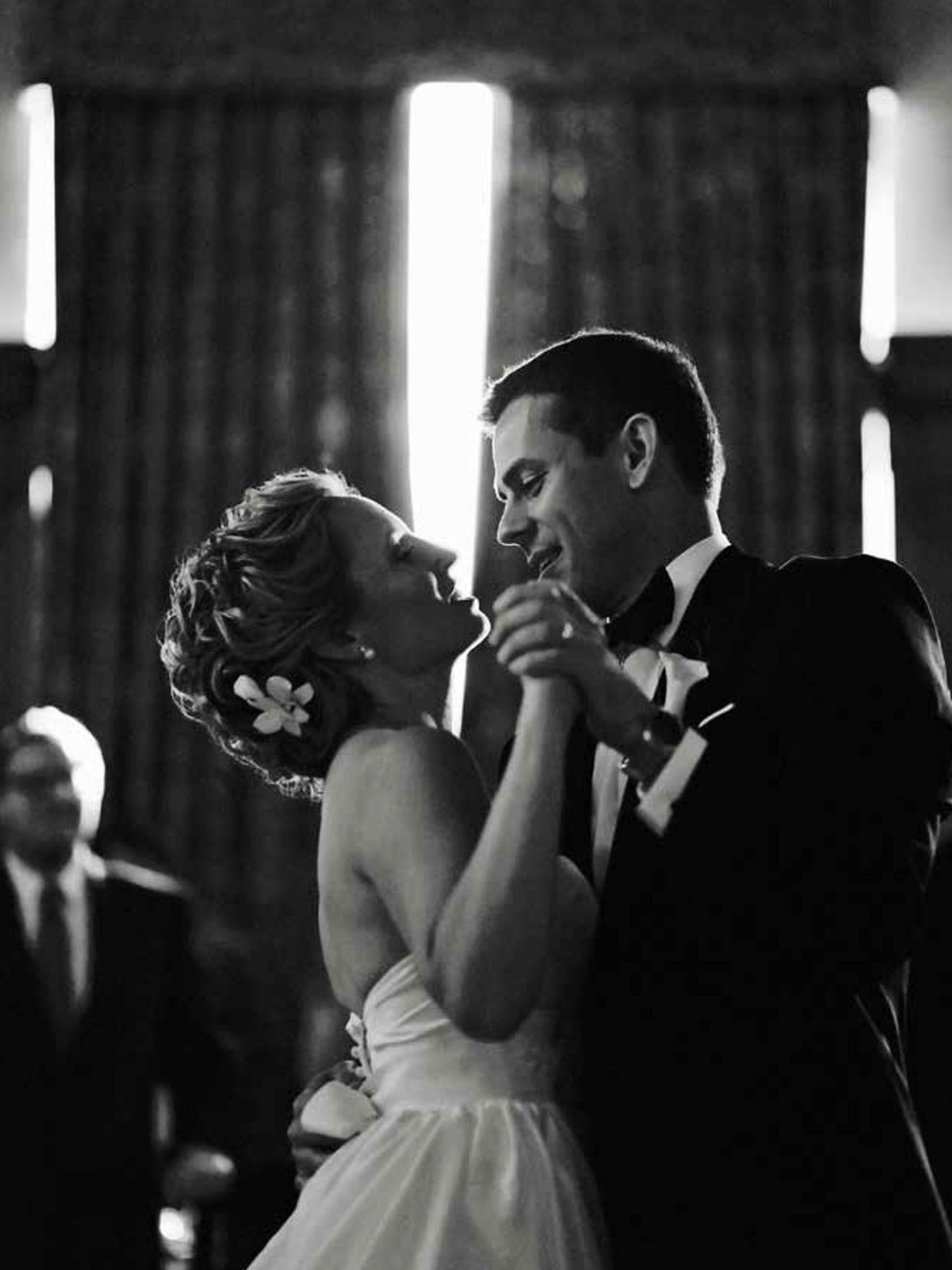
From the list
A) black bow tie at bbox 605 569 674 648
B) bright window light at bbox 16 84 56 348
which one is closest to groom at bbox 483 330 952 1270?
black bow tie at bbox 605 569 674 648

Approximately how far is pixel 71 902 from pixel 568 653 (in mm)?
2639

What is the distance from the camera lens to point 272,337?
646 centimetres

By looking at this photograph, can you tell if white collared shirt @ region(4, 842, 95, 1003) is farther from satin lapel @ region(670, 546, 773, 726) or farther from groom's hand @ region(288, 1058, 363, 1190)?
satin lapel @ region(670, 546, 773, 726)

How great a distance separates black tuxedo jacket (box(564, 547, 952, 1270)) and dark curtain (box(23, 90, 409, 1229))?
4.14 meters

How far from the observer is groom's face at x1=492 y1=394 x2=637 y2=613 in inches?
94.4

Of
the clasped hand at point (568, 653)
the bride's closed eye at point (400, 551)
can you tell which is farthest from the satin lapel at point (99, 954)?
the clasped hand at point (568, 653)

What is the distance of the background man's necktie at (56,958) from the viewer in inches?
163

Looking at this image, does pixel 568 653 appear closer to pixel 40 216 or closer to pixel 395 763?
pixel 395 763

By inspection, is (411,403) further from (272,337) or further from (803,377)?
(803,377)

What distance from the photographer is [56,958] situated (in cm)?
421

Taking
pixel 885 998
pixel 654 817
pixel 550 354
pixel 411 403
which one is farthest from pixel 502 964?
pixel 411 403

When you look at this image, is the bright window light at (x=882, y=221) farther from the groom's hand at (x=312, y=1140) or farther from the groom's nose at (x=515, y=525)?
the groom's hand at (x=312, y=1140)

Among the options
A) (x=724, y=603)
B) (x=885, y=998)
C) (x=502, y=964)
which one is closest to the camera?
(x=502, y=964)

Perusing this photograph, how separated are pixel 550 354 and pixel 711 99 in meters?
4.26
